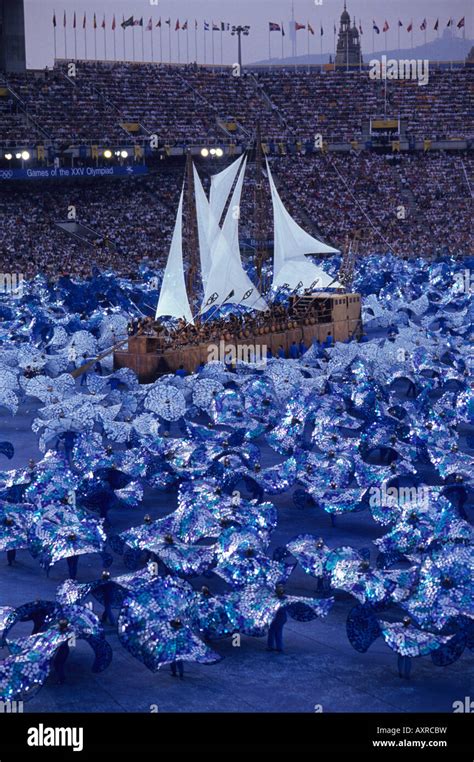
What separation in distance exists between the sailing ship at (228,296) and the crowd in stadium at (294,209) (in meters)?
16.6

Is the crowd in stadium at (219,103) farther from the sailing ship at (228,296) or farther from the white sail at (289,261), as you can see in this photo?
the sailing ship at (228,296)

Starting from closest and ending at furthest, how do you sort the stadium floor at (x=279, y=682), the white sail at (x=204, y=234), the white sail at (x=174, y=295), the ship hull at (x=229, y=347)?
the stadium floor at (x=279, y=682) → the ship hull at (x=229, y=347) → the white sail at (x=174, y=295) → the white sail at (x=204, y=234)

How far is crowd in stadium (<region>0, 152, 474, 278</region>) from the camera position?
60312mm

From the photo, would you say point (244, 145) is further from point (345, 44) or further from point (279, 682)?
point (345, 44)

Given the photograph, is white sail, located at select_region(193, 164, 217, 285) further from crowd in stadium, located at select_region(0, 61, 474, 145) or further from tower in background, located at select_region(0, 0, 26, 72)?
tower in background, located at select_region(0, 0, 26, 72)

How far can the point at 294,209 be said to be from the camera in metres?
67.1

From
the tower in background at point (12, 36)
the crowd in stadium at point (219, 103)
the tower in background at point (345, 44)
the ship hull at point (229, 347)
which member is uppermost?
the tower in background at point (345, 44)

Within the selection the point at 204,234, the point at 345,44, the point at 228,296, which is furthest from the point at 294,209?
the point at 345,44

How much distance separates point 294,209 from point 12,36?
1774cm

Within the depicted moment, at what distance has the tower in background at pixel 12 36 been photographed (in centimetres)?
6688

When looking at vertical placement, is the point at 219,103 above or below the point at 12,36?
below

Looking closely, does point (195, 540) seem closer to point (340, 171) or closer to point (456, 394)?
point (456, 394)

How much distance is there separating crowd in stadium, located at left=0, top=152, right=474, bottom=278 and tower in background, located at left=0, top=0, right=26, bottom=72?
326 inches

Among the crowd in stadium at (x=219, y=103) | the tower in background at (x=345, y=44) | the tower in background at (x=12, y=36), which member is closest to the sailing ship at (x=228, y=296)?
the crowd in stadium at (x=219, y=103)
